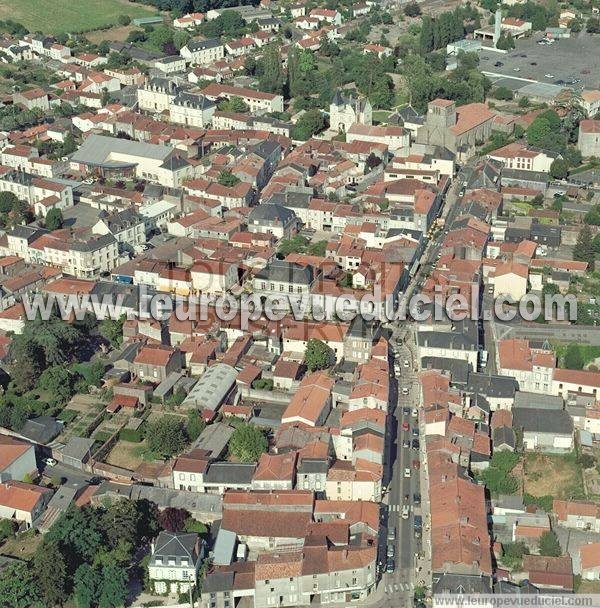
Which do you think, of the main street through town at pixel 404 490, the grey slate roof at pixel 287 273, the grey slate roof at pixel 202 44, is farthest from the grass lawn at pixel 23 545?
the grey slate roof at pixel 202 44

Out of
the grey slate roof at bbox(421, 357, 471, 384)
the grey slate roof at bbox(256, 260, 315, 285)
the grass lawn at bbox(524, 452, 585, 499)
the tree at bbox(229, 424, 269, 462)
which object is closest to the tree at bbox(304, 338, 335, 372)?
the grey slate roof at bbox(421, 357, 471, 384)

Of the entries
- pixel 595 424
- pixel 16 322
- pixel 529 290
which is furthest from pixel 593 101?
pixel 16 322

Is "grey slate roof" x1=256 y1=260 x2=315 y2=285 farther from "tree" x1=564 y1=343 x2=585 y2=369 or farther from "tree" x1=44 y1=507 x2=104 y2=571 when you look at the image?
"tree" x1=44 y1=507 x2=104 y2=571

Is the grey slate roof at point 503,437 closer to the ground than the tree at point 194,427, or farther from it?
farther from it

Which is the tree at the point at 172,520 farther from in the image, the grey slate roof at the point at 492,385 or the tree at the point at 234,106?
the tree at the point at 234,106

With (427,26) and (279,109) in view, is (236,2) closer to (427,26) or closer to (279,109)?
(427,26)

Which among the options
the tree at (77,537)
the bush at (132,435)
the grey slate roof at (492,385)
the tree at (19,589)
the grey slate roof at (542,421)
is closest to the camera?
the tree at (19,589)

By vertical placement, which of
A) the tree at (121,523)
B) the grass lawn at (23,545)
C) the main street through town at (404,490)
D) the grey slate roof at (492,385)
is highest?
the tree at (121,523)
